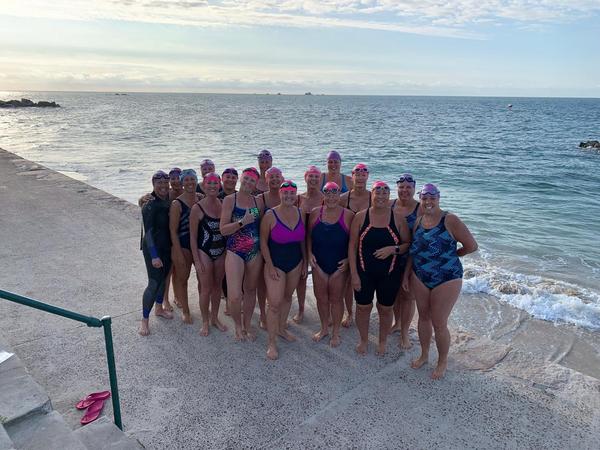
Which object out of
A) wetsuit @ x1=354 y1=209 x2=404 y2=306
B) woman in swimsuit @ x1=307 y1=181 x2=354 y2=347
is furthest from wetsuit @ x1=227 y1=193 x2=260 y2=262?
wetsuit @ x1=354 y1=209 x2=404 y2=306

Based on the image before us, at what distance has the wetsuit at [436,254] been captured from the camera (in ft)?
12.9

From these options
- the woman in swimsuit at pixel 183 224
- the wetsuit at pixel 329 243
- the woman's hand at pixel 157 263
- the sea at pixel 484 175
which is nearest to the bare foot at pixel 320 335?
the wetsuit at pixel 329 243

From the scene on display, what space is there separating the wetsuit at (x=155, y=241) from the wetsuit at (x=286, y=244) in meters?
1.28

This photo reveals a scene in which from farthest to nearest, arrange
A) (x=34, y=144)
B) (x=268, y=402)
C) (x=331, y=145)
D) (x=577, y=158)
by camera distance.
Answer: (x=331, y=145)
(x=34, y=144)
(x=577, y=158)
(x=268, y=402)

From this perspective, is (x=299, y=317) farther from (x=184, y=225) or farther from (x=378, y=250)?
(x=184, y=225)

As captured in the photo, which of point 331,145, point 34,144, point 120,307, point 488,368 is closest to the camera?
point 488,368

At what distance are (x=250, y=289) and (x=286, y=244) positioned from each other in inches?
28.0

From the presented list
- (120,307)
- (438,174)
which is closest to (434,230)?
(120,307)

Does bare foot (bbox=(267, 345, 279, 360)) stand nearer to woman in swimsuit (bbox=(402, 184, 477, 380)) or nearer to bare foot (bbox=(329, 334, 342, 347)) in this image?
bare foot (bbox=(329, 334, 342, 347))

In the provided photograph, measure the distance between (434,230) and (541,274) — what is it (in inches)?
224

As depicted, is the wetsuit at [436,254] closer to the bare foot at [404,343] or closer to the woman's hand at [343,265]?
the woman's hand at [343,265]

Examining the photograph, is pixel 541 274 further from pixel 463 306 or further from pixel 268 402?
pixel 268 402

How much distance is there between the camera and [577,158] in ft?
89.4

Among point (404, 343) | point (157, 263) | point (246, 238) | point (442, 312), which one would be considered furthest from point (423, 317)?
point (157, 263)
